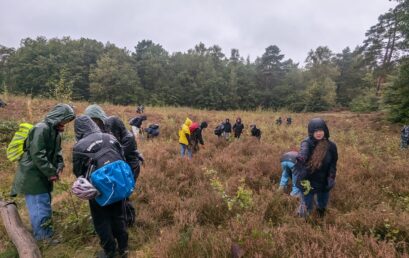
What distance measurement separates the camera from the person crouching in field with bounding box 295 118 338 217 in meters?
3.93

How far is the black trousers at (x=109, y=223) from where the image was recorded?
2996mm

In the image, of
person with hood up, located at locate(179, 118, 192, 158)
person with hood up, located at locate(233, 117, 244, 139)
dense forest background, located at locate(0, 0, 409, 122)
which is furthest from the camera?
dense forest background, located at locate(0, 0, 409, 122)

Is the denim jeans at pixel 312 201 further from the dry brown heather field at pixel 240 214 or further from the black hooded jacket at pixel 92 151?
the black hooded jacket at pixel 92 151

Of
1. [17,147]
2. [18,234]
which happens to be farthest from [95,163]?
[18,234]

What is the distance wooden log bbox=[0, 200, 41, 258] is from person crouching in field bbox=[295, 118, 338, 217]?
11.6 feet

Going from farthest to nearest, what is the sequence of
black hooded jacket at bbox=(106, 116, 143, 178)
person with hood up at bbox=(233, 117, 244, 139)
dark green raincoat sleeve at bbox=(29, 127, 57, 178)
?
1. person with hood up at bbox=(233, 117, 244, 139)
2. black hooded jacket at bbox=(106, 116, 143, 178)
3. dark green raincoat sleeve at bbox=(29, 127, 57, 178)

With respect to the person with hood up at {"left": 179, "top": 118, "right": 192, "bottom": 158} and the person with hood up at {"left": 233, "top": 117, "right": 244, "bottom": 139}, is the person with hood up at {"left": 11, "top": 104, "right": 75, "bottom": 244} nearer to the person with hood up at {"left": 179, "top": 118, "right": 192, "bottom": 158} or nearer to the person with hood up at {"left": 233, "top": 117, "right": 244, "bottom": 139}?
the person with hood up at {"left": 179, "top": 118, "right": 192, "bottom": 158}

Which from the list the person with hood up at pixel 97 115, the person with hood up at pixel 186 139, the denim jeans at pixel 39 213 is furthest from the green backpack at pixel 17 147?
the person with hood up at pixel 186 139

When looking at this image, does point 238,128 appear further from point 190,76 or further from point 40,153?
point 190,76

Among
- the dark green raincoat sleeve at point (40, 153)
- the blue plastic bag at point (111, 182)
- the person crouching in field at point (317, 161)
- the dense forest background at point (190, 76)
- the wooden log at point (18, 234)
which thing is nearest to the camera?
the blue plastic bag at point (111, 182)

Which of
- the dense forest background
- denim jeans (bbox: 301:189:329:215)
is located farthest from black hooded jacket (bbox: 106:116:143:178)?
the dense forest background

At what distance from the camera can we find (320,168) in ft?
13.1

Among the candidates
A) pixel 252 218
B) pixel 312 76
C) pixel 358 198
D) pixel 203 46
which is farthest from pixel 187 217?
pixel 203 46

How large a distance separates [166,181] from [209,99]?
41606 mm
